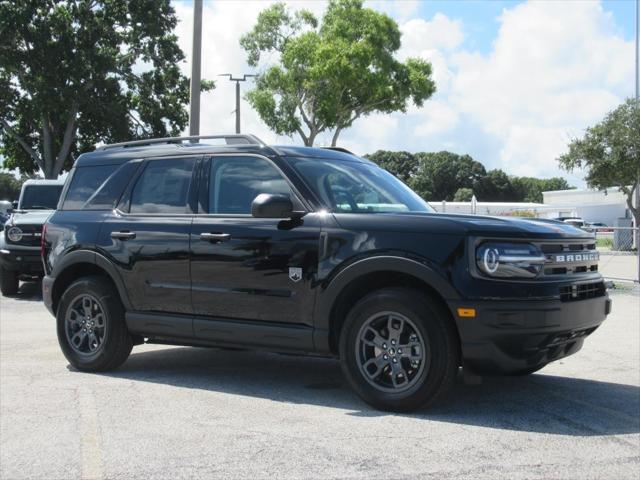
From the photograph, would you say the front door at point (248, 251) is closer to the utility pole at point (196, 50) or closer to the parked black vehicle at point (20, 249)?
the parked black vehicle at point (20, 249)

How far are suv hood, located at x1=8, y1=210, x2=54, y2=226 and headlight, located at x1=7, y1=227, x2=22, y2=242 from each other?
0.10 metres

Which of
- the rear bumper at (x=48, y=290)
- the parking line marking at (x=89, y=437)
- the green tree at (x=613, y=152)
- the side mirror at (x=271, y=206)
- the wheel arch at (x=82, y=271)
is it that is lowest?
the parking line marking at (x=89, y=437)

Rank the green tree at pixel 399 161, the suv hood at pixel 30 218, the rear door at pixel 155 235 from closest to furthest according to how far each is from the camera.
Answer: the rear door at pixel 155 235 < the suv hood at pixel 30 218 < the green tree at pixel 399 161

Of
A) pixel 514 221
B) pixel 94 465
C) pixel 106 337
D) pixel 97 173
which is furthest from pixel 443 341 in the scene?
pixel 97 173

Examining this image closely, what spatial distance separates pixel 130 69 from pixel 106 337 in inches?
1209

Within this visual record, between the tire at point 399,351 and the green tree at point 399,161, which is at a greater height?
the green tree at point 399,161

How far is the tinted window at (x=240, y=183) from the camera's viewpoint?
5957mm

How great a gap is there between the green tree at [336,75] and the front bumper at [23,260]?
84.1 ft

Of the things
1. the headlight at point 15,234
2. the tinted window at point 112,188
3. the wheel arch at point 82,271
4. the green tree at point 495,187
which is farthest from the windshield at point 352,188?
the green tree at point 495,187

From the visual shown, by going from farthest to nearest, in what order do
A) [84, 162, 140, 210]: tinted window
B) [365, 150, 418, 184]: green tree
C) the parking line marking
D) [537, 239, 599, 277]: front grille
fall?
[365, 150, 418, 184]: green tree, [84, 162, 140, 210]: tinted window, [537, 239, 599, 277]: front grille, the parking line marking

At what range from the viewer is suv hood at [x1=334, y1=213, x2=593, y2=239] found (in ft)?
16.3

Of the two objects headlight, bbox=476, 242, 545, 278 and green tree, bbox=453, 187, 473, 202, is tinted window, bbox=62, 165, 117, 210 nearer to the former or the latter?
headlight, bbox=476, 242, 545, 278

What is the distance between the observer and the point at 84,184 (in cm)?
709

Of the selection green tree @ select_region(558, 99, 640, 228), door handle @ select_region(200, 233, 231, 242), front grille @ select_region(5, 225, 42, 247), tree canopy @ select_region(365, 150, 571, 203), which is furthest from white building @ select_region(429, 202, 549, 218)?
tree canopy @ select_region(365, 150, 571, 203)
